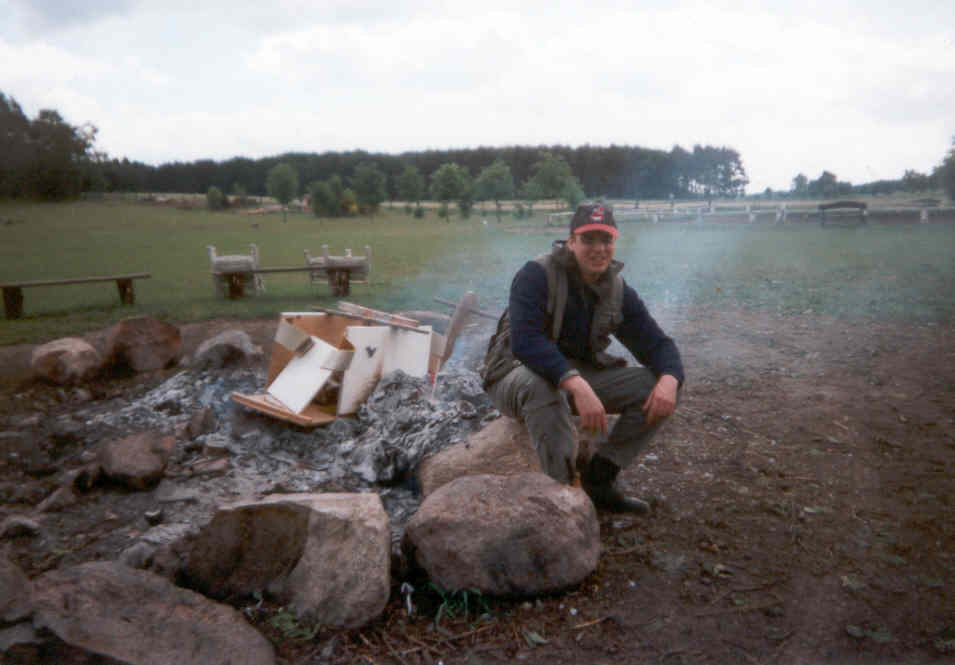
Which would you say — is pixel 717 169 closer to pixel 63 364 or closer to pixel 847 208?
pixel 847 208

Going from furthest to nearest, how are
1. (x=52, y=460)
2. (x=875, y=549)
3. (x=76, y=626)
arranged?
(x=52, y=460), (x=875, y=549), (x=76, y=626)

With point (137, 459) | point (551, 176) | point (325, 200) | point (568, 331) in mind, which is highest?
point (551, 176)

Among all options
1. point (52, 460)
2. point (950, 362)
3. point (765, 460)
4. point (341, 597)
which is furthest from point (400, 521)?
point (950, 362)

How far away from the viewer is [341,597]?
2373mm

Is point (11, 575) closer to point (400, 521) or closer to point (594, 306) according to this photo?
point (400, 521)

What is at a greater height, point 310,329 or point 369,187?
point 369,187

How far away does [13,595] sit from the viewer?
6.44 feet

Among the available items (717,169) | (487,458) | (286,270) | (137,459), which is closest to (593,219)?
(487,458)

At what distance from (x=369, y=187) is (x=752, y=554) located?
51005 mm

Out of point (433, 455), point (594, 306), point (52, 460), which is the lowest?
point (52, 460)

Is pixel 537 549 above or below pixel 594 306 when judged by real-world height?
below

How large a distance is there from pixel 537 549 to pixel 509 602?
239 millimetres

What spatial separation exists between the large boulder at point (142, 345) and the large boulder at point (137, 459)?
217 cm

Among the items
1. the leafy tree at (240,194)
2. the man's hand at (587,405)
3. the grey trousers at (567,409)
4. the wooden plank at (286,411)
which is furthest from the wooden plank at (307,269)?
the leafy tree at (240,194)
